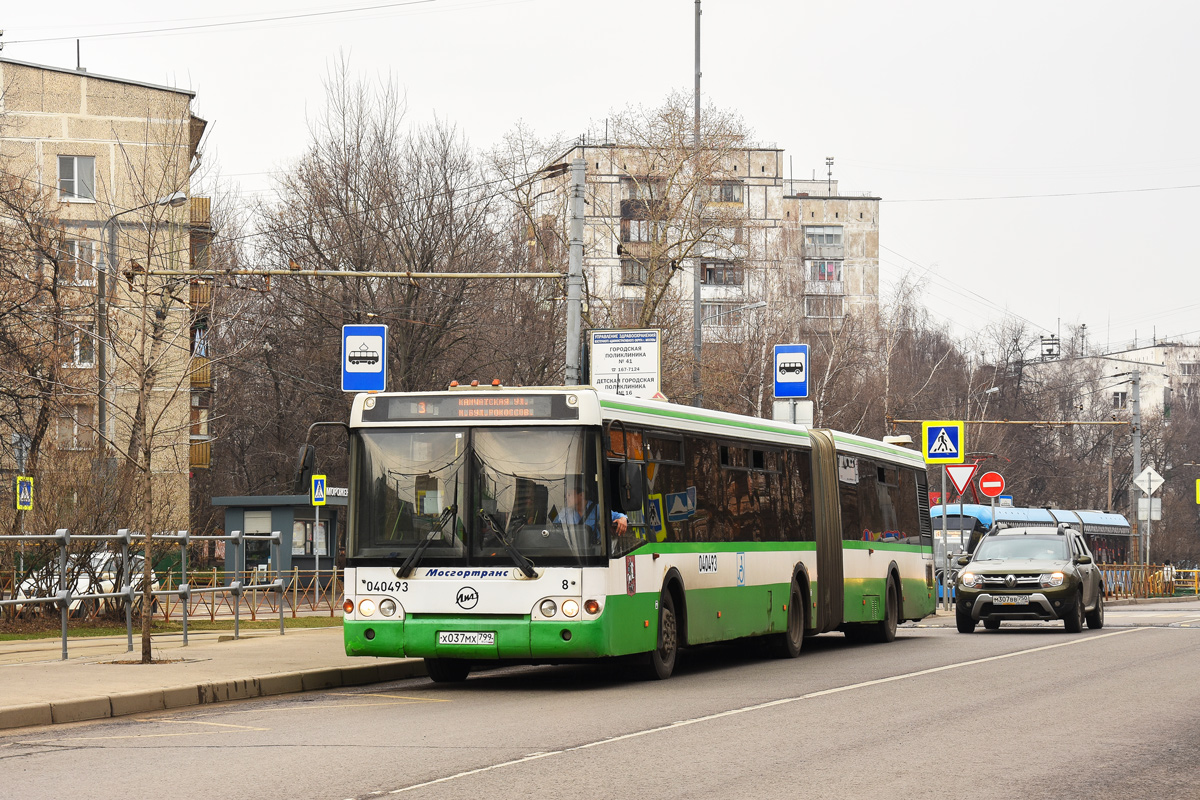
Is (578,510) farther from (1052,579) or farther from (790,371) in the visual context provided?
(790,371)

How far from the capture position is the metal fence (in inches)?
689

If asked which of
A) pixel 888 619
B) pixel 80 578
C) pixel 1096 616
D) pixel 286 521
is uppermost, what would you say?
pixel 286 521

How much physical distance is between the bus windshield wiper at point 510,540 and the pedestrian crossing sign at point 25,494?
491 inches

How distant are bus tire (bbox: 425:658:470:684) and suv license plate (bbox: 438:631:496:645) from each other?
4.42 ft

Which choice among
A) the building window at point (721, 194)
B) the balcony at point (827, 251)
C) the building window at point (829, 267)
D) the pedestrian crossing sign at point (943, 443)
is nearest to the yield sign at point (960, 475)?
the pedestrian crossing sign at point (943, 443)

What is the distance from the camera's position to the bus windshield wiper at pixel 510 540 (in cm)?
1474

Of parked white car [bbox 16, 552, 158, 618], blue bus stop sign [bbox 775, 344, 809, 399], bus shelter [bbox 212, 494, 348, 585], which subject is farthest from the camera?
bus shelter [bbox 212, 494, 348, 585]

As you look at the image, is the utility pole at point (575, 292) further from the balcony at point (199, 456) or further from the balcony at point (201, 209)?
the balcony at point (199, 456)

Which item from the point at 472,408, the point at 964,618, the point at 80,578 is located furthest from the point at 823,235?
the point at 472,408

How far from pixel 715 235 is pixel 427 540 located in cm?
3036

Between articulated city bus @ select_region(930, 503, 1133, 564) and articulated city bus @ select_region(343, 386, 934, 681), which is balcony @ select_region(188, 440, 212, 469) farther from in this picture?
articulated city bus @ select_region(343, 386, 934, 681)

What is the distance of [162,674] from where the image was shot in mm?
15602

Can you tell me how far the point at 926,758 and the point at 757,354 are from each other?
52.5 m

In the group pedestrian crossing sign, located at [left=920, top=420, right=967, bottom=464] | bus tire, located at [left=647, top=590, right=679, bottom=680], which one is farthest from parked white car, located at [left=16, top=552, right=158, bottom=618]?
pedestrian crossing sign, located at [left=920, top=420, right=967, bottom=464]
